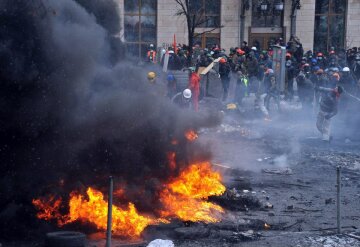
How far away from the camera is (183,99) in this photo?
17031mm

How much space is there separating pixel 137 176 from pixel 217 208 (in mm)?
1450

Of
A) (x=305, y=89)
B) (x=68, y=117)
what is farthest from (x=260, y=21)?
(x=68, y=117)

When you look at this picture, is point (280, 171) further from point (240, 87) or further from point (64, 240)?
point (240, 87)

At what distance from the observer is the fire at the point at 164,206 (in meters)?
8.81

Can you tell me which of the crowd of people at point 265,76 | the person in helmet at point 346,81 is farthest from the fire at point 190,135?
the person in helmet at point 346,81

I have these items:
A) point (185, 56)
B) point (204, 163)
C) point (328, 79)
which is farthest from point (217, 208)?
point (185, 56)

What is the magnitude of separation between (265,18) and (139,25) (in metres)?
6.64

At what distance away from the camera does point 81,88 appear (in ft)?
30.8

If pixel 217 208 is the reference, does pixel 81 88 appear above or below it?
above

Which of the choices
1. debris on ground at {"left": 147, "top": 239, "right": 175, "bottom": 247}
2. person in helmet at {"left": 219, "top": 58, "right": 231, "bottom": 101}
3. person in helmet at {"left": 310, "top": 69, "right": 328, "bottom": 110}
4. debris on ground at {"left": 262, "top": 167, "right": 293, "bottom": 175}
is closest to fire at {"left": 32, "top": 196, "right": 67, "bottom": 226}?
debris on ground at {"left": 147, "top": 239, "right": 175, "bottom": 247}

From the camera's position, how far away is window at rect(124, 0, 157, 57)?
31891mm

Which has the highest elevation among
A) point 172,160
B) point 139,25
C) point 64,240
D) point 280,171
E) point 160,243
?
point 139,25

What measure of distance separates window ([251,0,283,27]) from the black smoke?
69.9 ft

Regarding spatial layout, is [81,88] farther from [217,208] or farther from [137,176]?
[217,208]
